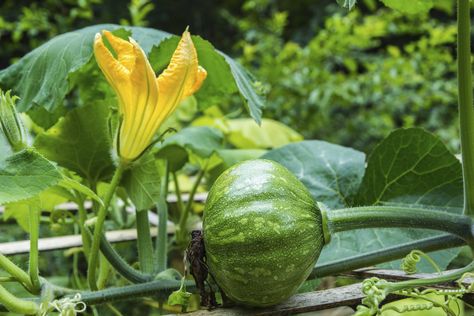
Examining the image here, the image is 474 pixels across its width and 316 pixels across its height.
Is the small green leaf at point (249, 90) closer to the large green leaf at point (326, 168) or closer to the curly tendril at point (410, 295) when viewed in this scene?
the large green leaf at point (326, 168)

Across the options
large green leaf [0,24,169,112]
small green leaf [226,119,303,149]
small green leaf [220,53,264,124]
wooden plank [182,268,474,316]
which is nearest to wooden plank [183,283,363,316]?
wooden plank [182,268,474,316]

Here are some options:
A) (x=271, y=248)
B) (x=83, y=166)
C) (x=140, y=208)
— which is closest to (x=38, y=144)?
(x=83, y=166)

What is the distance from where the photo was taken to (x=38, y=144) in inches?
35.9

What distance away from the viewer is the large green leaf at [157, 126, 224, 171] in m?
1.09

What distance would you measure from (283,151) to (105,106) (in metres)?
0.33

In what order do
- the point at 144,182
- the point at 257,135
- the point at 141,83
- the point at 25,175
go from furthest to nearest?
the point at 257,135
the point at 144,182
the point at 141,83
the point at 25,175

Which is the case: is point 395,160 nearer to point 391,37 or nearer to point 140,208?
point 140,208

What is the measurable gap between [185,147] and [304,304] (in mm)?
470

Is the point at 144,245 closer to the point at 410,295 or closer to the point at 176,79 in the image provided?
the point at 176,79

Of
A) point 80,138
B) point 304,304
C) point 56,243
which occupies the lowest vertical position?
point 56,243

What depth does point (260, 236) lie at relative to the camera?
0.65m

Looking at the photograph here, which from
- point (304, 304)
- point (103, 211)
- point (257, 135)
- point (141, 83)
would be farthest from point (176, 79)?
point (257, 135)

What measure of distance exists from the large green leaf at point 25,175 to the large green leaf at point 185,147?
0.48 m

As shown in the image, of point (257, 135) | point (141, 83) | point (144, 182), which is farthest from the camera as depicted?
point (257, 135)
